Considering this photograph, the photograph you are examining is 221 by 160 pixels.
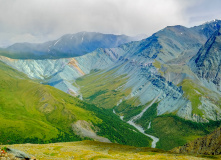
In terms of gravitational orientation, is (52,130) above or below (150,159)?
below

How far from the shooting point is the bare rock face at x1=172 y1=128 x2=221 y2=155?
8506 cm

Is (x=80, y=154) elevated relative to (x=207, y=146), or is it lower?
lower

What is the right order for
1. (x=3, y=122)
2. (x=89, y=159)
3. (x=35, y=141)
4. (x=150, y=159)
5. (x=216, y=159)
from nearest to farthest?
(x=89, y=159) < (x=150, y=159) < (x=216, y=159) < (x=35, y=141) < (x=3, y=122)

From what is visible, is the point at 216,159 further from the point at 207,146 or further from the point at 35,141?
the point at 35,141

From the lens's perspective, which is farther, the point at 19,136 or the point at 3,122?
the point at 3,122

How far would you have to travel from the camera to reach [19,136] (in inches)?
6732

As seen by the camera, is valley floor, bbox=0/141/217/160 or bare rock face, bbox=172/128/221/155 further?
bare rock face, bbox=172/128/221/155

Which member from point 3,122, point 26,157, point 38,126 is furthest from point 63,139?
point 26,157

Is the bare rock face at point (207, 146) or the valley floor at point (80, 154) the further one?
the bare rock face at point (207, 146)

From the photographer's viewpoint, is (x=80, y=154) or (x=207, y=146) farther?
(x=207, y=146)

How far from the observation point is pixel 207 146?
300ft

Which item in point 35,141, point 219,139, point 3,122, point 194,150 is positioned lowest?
point 35,141

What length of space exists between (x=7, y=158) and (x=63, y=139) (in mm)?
166033

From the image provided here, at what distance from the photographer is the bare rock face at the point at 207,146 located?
279 feet
